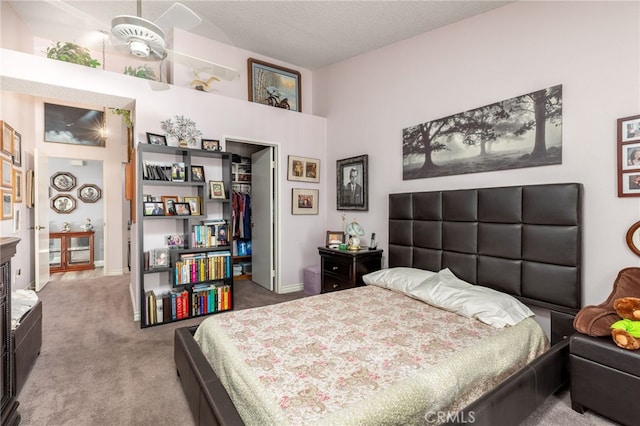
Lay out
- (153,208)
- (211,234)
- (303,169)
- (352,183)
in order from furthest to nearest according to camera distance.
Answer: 1. (303,169)
2. (352,183)
3. (211,234)
4. (153,208)

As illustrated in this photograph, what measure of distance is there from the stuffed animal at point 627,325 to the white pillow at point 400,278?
1.23 meters

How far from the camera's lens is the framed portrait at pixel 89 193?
20.9 feet

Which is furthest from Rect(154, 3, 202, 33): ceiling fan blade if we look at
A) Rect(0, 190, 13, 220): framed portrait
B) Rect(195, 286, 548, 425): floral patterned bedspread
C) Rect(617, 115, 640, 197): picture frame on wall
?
Rect(617, 115, 640, 197): picture frame on wall

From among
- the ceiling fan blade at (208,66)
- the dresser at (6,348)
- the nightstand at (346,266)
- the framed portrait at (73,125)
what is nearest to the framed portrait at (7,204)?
the framed portrait at (73,125)

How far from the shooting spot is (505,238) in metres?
2.50

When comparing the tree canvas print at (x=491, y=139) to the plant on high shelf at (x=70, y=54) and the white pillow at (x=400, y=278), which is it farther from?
the plant on high shelf at (x=70, y=54)

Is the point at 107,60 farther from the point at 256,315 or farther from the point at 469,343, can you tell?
the point at 469,343

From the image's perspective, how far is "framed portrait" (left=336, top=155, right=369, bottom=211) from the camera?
3915mm

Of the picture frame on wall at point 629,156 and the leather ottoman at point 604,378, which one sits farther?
the picture frame on wall at point 629,156

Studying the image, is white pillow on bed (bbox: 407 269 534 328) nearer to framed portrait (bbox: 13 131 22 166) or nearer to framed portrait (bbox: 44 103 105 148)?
framed portrait (bbox: 13 131 22 166)

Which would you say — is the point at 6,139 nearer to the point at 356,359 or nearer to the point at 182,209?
the point at 182,209

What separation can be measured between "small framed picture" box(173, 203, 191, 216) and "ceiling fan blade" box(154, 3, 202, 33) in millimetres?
1750

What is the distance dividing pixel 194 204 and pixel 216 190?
0.99 ft

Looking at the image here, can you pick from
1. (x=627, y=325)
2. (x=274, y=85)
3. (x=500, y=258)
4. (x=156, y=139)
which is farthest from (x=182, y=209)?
(x=627, y=325)
